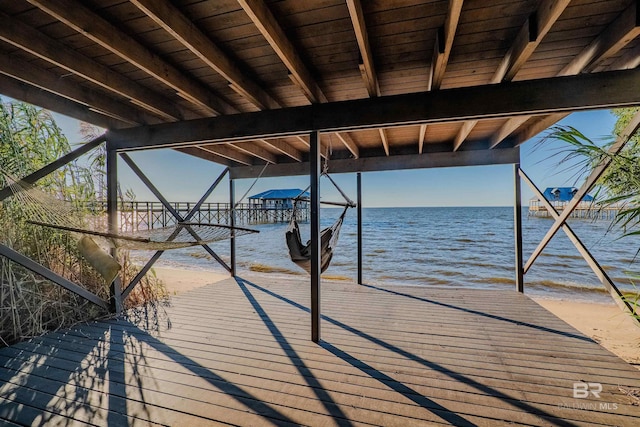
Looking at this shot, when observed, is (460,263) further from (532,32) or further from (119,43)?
(119,43)

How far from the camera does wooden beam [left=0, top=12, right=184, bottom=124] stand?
137 centimetres

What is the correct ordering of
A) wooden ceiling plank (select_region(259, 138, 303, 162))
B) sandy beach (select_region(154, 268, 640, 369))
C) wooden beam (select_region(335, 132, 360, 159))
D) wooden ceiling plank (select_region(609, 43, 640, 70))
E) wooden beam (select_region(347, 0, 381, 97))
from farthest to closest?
wooden ceiling plank (select_region(259, 138, 303, 162)), wooden beam (select_region(335, 132, 360, 159)), sandy beach (select_region(154, 268, 640, 369)), wooden ceiling plank (select_region(609, 43, 640, 70)), wooden beam (select_region(347, 0, 381, 97))

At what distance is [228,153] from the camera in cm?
381

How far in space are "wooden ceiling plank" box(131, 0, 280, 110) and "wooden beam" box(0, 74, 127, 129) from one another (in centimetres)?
141

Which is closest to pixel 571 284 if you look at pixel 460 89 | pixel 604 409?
pixel 604 409

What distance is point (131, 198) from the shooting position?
11.6 feet

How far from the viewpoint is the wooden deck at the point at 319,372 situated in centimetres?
135

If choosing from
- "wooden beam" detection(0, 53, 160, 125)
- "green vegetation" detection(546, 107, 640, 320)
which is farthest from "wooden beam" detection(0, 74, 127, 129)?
"green vegetation" detection(546, 107, 640, 320)

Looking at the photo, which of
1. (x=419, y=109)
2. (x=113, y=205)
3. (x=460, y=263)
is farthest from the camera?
(x=460, y=263)

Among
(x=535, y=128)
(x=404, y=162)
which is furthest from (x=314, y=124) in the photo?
(x=535, y=128)

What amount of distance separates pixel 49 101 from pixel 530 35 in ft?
9.86

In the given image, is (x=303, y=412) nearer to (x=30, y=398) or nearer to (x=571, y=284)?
(x=30, y=398)

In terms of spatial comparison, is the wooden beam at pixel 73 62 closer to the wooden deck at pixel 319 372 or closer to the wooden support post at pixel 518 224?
the wooden deck at pixel 319 372

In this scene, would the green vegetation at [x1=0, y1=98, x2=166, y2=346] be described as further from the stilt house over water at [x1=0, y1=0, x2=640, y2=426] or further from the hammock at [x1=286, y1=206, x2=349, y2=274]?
the hammock at [x1=286, y1=206, x2=349, y2=274]
